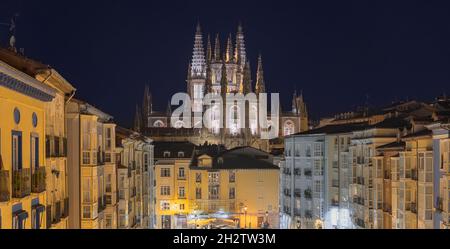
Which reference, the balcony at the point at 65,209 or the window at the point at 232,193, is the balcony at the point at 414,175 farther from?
the window at the point at 232,193

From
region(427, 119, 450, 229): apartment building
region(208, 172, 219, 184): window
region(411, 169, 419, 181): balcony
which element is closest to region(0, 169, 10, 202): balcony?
region(427, 119, 450, 229): apartment building

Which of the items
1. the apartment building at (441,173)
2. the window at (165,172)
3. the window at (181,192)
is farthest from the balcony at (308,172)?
the apartment building at (441,173)

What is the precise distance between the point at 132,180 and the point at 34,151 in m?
31.6

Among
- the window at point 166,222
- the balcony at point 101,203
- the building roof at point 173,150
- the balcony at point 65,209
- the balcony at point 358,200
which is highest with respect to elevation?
the building roof at point 173,150

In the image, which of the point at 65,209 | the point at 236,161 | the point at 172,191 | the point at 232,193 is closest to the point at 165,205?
the point at 172,191

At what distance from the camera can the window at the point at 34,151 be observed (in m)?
24.6

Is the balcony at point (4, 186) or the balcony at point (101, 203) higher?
the balcony at point (4, 186)

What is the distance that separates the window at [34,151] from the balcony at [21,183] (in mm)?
1197

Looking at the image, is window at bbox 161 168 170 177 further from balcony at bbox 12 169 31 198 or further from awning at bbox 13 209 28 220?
awning at bbox 13 209 28 220

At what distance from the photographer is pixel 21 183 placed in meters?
22.3
